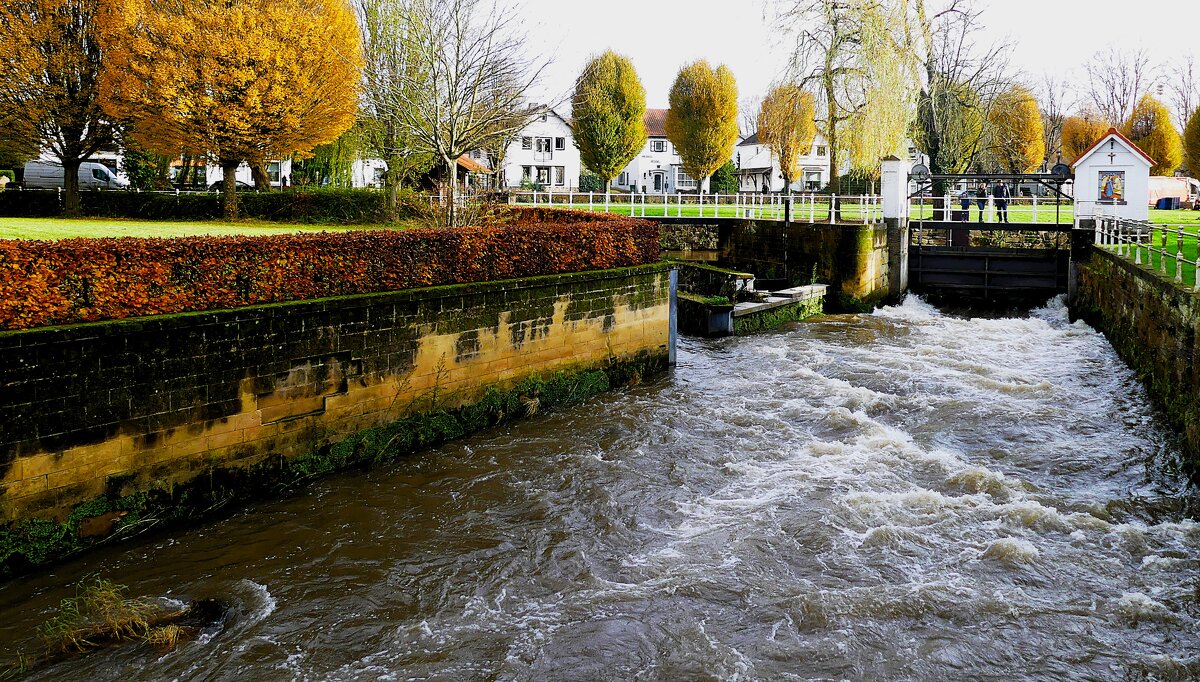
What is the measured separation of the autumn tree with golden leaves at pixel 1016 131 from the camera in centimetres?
5103

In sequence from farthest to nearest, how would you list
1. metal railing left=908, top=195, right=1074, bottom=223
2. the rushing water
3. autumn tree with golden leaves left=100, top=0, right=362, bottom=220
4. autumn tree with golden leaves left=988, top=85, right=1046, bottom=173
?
autumn tree with golden leaves left=988, top=85, right=1046, bottom=173
metal railing left=908, top=195, right=1074, bottom=223
autumn tree with golden leaves left=100, top=0, right=362, bottom=220
the rushing water

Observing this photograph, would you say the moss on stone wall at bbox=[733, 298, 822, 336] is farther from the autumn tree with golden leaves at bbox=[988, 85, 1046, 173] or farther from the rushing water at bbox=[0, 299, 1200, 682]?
the autumn tree with golden leaves at bbox=[988, 85, 1046, 173]

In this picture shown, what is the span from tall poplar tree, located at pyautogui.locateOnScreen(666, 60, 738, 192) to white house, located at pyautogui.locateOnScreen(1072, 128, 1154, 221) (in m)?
25.8

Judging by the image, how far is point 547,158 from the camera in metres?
63.9

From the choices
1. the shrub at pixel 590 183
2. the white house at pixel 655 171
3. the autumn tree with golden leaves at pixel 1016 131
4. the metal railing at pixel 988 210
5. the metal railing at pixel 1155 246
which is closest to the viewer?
the metal railing at pixel 1155 246

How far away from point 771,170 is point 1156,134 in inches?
933

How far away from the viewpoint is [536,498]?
32.1 feet

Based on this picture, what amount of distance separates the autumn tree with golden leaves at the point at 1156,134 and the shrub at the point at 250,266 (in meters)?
54.8

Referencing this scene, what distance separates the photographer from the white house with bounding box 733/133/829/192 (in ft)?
223

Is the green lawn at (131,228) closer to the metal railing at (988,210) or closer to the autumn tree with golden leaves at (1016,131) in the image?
the metal railing at (988,210)

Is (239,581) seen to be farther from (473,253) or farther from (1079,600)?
(1079,600)

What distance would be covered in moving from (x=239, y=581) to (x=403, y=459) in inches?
129

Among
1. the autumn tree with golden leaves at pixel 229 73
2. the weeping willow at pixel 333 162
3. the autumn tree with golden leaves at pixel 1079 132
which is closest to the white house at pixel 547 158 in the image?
the weeping willow at pixel 333 162

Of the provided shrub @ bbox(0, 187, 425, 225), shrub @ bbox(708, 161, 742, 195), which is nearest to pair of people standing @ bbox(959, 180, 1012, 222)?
shrub @ bbox(0, 187, 425, 225)
